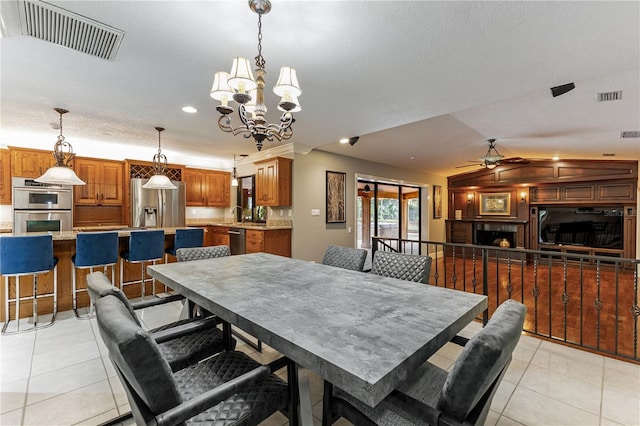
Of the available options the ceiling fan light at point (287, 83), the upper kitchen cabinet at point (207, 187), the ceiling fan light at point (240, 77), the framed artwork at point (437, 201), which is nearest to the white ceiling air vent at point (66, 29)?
the ceiling fan light at point (240, 77)

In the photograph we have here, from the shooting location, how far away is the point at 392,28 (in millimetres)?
1777

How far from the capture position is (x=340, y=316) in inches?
52.4

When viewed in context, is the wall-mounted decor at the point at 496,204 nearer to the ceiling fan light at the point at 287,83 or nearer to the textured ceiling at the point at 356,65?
the textured ceiling at the point at 356,65

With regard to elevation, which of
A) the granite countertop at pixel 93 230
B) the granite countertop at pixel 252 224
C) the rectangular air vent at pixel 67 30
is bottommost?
the granite countertop at pixel 93 230

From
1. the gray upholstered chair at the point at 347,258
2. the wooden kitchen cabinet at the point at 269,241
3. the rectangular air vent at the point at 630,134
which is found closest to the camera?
the gray upholstered chair at the point at 347,258

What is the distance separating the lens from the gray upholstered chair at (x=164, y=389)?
0.91 m

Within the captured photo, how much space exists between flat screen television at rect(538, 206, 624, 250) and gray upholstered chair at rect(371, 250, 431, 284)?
702 centimetres

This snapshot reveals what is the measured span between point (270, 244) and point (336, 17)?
3.83m

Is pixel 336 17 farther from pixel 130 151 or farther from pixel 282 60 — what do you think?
pixel 130 151

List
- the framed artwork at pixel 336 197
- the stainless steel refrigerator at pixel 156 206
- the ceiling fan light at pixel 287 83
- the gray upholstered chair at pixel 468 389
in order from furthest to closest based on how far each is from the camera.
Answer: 1. the framed artwork at pixel 336 197
2. the stainless steel refrigerator at pixel 156 206
3. the ceiling fan light at pixel 287 83
4. the gray upholstered chair at pixel 468 389

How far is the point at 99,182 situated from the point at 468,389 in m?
6.64

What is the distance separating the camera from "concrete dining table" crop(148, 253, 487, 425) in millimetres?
932

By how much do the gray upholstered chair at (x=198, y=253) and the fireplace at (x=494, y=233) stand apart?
25.1 feet

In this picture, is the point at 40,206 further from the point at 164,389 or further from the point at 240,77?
the point at 164,389
